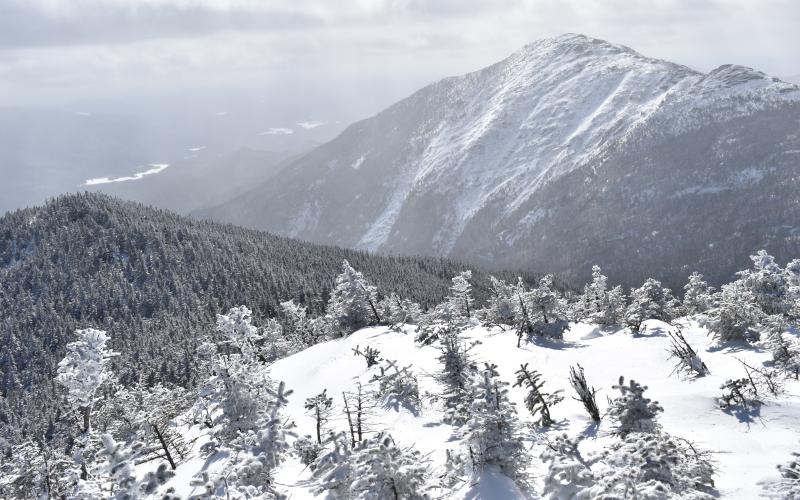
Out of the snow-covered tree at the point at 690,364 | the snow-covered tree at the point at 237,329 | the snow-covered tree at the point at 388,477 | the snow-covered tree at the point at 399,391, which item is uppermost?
the snow-covered tree at the point at 237,329

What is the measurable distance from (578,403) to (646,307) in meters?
37.8

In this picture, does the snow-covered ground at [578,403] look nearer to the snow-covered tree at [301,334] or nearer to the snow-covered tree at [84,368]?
the snow-covered tree at [84,368]

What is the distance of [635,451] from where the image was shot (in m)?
17.1

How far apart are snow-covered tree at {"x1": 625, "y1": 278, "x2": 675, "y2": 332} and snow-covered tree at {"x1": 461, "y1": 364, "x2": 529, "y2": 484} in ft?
124

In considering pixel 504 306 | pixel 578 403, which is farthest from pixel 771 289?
pixel 504 306

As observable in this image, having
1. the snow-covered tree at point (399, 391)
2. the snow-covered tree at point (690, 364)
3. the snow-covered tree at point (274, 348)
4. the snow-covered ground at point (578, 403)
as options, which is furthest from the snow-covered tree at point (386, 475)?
the snow-covered tree at point (274, 348)

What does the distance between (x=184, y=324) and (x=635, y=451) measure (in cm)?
19044

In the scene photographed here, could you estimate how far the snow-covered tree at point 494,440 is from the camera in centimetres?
2102

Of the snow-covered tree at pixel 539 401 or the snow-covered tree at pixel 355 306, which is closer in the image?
the snow-covered tree at pixel 539 401

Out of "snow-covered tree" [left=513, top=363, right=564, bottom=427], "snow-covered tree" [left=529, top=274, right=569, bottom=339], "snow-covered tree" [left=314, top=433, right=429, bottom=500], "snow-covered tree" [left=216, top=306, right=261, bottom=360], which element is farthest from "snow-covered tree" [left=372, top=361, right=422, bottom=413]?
"snow-covered tree" [left=529, top=274, right=569, bottom=339]

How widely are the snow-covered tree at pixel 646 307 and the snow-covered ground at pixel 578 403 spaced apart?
1759 millimetres

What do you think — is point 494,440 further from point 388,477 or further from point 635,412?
point 635,412

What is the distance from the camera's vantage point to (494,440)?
2114cm

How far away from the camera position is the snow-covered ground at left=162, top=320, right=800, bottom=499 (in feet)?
72.6
